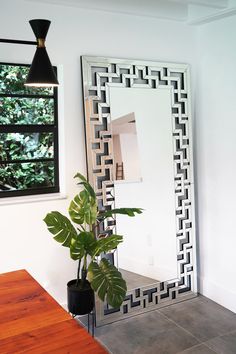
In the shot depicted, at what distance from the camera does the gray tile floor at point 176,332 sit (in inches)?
110

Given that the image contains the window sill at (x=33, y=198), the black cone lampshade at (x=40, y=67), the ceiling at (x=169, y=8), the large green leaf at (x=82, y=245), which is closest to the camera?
the black cone lampshade at (x=40, y=67)

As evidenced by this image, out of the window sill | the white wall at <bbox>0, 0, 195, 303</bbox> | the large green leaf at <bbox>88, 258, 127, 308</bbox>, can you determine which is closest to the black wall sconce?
the white wall at <bbox>0, 0, 195, 303</bbox>

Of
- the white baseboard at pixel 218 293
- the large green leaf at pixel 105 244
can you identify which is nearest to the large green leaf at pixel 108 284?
the large green leaf at pixel 105 244

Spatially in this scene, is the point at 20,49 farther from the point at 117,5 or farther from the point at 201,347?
the point at 201,347

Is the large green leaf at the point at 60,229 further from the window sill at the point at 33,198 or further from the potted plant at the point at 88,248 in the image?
the window sill at the point at 33,198

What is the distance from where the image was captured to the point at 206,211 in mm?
3717

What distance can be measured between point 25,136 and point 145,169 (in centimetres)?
111

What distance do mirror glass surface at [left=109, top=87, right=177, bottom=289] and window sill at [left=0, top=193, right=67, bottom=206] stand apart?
0.52 metres

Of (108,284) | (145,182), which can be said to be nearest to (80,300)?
(108,284)

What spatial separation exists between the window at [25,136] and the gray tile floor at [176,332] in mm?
1315

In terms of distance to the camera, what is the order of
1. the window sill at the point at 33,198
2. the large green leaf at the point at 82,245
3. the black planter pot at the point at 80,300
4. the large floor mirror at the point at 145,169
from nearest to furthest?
the large green leaf at the point at 82,245
the black planter pot at the point at 80,300
the window sill at the point at 33,198
the large floor mirror at the point at 145,169

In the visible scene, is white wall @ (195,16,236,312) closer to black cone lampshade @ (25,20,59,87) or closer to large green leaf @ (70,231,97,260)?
large green leaf @ (70,231,97,260)

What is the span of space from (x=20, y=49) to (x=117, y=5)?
0.93m

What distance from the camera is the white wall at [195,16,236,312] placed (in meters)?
3.35
